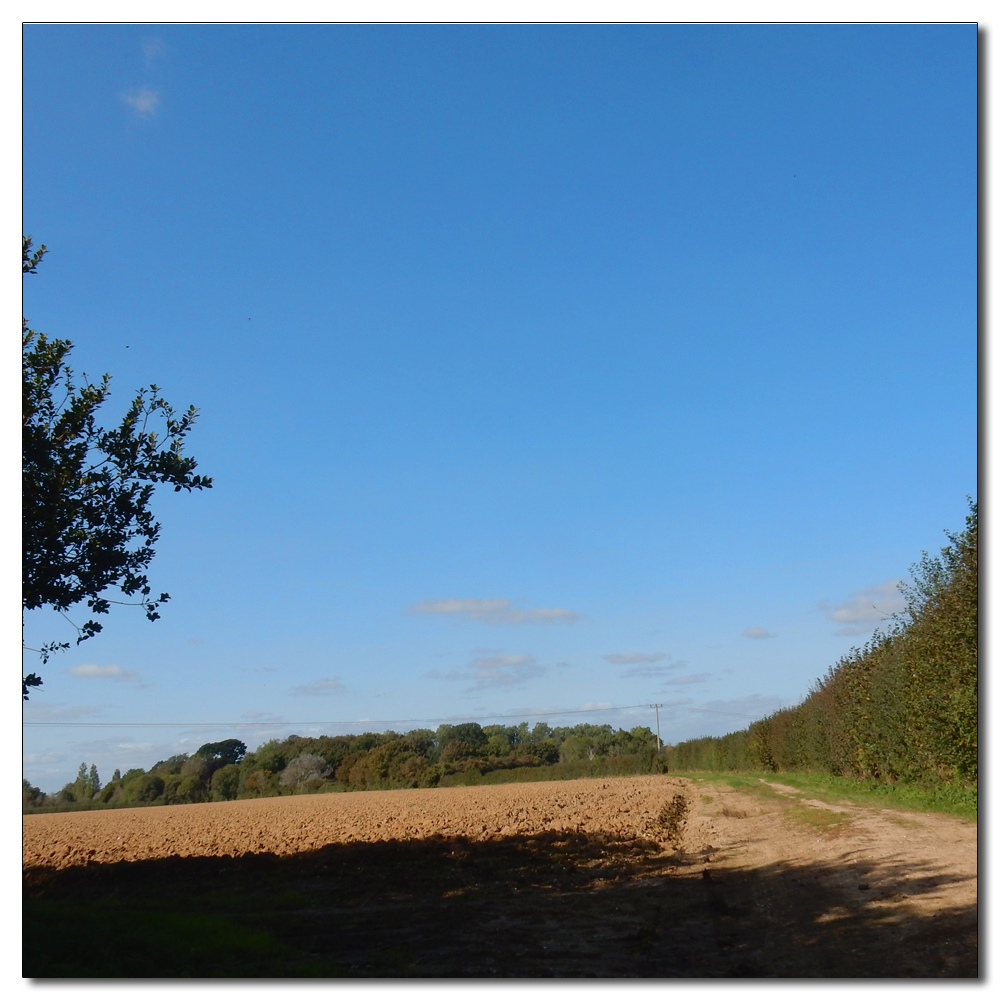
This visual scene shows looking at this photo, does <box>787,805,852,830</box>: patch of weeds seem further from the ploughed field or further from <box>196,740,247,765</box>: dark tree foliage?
<box>196,740,247,765</box>: dark tree foliage

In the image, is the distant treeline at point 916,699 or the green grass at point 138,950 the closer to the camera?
the green grass at point 138,950

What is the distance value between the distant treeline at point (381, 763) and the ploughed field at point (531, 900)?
6916mm

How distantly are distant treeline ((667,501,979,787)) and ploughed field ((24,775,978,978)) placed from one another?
2.43 meters

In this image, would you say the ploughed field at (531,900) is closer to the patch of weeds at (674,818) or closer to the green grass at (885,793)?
the patch of weeds at (674,818)

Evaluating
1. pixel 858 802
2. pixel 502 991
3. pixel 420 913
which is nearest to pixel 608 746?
pixel 858 802

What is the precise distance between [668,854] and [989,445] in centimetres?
1314

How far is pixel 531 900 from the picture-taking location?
13156mm

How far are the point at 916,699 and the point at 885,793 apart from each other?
5822 mm

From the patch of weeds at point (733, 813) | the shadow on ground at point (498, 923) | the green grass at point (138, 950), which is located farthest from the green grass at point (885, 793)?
the green grass at point (138, 950)

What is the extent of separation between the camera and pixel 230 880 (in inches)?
659

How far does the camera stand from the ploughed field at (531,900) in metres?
8.15

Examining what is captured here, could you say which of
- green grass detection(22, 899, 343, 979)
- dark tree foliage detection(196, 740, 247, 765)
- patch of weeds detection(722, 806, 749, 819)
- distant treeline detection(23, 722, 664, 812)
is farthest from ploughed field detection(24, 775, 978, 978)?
dark tree foliage detection(196, 740, 247, 765)

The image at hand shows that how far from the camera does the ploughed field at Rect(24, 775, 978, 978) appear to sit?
815 centimetres
